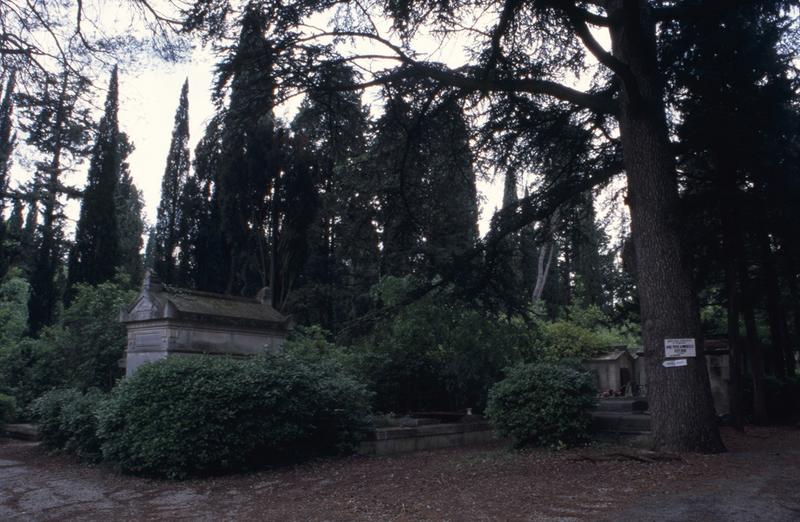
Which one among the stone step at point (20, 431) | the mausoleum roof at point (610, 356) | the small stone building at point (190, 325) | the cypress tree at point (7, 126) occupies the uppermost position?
the cypress tree at point (7, 126)

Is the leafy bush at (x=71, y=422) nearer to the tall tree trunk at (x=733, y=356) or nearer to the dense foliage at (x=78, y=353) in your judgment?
the dense foliage at (x=78, y=353)

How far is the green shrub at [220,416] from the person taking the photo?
863 centimetres

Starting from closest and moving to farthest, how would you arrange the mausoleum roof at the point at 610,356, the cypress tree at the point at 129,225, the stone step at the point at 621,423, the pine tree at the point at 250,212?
the stone step at the point at 621,423 → the mausoleum roof at the point at 610,356 → the pine tree at the point at 250,212 → the cypress tree at the point at 129,225

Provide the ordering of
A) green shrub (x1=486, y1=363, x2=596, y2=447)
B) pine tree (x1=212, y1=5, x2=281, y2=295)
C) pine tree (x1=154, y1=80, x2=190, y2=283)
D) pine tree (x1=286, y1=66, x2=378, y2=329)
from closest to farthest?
green shrub (x1=486, y1=363, x2=596, y2=447)
pine tree (x1=286, y1=66, x2=378, y2=329)
pine tree (x1=212, y1=5, x2=281, y2=295)
pine tree (x1=154, y1=80, x2=190, y2=283)

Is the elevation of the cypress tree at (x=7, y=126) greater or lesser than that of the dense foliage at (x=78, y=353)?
greater

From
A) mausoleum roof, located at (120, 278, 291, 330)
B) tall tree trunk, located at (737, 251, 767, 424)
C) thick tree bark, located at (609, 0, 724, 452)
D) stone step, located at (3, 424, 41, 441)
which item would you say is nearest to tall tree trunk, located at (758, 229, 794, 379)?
tall tree trunk, located at (737, 251, 767, 424)

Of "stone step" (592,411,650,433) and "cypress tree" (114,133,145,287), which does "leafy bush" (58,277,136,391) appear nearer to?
"stone step" (592,411,650,433)

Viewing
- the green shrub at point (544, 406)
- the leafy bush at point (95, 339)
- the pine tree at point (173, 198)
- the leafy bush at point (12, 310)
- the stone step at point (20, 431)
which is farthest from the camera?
the pine tree at point (173, 198)

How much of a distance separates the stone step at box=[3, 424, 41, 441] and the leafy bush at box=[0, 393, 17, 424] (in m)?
0.16

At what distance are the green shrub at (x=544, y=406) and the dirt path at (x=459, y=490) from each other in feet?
1.34

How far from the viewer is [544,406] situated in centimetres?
1005

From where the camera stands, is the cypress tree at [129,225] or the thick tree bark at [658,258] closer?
the thick tree bark at [658,258]

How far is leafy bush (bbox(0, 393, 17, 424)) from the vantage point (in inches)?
598

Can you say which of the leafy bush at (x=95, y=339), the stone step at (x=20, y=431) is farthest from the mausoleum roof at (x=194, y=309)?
the stone step at (x=20, y=431)
